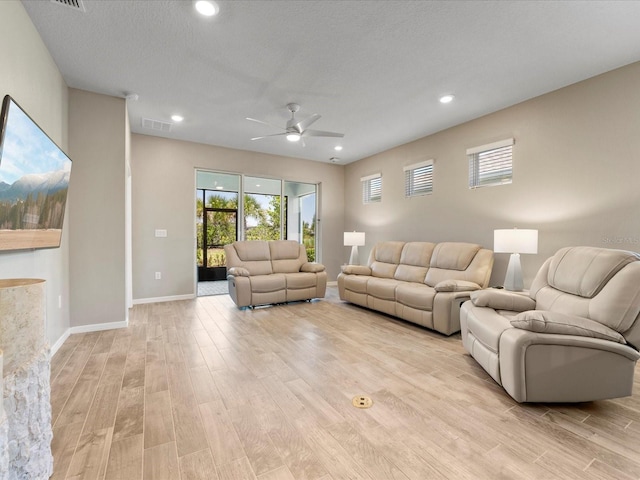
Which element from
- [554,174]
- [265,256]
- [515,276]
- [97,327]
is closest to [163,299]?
[97,327]

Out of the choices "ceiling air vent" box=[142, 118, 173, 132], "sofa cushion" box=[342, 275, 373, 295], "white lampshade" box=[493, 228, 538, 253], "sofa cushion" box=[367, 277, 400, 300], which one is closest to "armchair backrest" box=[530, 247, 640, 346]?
"white lampshade" box=[493, 228, 538, 253]

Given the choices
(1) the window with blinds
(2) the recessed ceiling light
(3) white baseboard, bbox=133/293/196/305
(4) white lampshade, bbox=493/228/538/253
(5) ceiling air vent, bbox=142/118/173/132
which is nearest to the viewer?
(2) the recessed ceiling light

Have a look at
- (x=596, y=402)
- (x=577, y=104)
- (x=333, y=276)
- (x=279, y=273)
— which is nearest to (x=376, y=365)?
(x=596, y=402)

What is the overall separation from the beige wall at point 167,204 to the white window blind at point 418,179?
298cm

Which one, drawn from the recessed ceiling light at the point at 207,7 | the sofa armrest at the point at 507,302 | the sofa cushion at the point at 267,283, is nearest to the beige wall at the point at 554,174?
the sofa armrest at the point at 507,302

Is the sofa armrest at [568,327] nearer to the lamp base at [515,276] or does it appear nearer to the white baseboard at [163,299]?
the lamp base at [515,276]

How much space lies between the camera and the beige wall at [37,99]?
6.23 feet

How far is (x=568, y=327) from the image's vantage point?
1854mm

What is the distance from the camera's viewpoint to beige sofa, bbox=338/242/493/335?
11.0 ft

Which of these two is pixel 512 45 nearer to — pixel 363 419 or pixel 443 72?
pixel 443 72

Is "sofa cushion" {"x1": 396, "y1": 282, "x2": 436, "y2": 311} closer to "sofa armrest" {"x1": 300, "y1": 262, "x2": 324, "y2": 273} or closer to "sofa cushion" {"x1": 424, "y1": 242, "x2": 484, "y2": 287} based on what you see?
"sofa cushion" {"x1": 424, "y1": 242, "x2": 484, "y2": 287}

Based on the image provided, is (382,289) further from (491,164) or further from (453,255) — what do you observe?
(491,164)

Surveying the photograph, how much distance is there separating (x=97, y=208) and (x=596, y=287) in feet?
15.7

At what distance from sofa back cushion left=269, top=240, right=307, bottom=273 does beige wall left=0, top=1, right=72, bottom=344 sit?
2.84m
